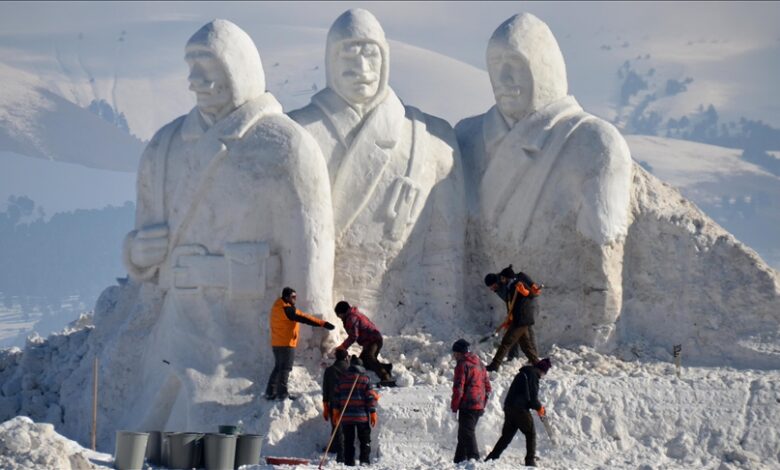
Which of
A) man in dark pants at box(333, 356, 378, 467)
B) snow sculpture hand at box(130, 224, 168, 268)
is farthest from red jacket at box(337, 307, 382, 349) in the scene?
snow sculpture hand at box(130, 224, 168, 268)

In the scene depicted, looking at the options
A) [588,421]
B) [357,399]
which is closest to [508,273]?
[588,421]

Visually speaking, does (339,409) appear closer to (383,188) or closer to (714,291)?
(383,188)

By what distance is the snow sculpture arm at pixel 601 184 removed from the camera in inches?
1030

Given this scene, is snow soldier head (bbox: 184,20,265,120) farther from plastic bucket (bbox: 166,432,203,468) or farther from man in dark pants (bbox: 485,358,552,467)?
man in dark pants (bbox: 485,358,552,467)

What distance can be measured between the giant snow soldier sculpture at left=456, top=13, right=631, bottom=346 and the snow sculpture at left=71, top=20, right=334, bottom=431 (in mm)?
2482

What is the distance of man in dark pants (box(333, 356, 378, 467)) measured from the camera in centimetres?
2244

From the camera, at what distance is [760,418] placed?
24.5 meters

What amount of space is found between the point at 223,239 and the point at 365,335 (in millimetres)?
2352

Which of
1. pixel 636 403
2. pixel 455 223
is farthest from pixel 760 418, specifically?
pixel 455 223

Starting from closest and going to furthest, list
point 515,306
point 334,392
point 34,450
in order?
point 34,450 → point 334,392 → point 515,306

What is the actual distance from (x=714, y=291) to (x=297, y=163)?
5518 millimetres

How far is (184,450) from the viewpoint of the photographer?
21.9 m

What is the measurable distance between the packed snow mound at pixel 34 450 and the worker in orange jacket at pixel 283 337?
3.71m

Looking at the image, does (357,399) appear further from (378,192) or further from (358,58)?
(358,58)
